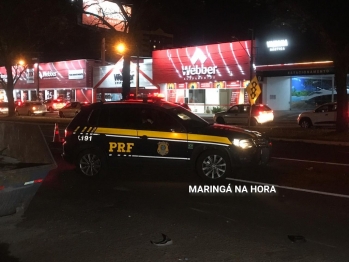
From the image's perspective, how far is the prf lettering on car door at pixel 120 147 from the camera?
32.7 ft

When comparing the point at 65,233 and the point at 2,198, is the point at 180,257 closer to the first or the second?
the point at 65,233

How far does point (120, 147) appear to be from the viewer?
1006 centimetres

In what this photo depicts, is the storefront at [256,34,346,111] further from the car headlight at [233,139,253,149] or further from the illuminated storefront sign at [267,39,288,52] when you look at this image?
the car headlight at [233,139,253,149]

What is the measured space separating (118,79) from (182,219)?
41.4 m

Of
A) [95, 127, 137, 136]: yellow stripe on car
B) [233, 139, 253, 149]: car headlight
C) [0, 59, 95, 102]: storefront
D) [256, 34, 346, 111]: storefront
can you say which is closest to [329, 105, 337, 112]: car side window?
[256, 34, 346, 111]: storefront

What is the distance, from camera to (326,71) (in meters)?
34.2

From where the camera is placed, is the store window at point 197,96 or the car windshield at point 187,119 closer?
the car windshield at point 187,119

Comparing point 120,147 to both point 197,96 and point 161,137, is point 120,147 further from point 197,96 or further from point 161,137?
point 197,96

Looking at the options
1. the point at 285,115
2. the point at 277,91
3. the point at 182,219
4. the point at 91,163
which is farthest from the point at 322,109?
the point at 182,219

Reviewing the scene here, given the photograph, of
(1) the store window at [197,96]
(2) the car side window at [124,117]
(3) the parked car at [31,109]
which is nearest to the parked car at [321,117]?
(2) the car side window at [124,117]

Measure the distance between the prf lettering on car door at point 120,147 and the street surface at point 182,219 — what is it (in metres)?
0.65

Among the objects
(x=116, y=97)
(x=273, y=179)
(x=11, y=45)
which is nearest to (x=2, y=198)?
(x=273, y=179)

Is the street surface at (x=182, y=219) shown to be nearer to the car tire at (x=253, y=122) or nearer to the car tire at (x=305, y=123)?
the car tire at (x=305, y=123)

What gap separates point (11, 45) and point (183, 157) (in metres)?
33.6
